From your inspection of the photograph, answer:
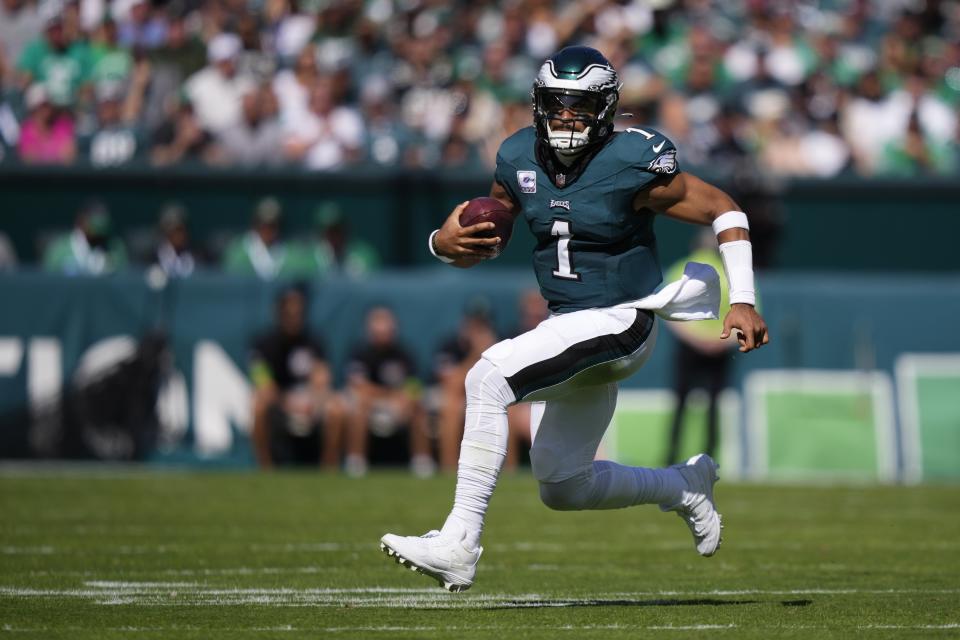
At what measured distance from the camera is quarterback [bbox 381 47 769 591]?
16.2ft

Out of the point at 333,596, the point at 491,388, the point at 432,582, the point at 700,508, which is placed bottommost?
the point at 432,582

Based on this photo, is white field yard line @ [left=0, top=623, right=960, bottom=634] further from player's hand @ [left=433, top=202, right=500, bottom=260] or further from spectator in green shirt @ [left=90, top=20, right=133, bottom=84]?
spectator in green shirt @ [left=90, top=20, right=133, bottom=84]

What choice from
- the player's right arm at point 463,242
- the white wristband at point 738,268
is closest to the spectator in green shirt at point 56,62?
the player's right arm at point 463,242

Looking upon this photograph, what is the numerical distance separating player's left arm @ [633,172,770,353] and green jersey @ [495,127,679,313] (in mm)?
52

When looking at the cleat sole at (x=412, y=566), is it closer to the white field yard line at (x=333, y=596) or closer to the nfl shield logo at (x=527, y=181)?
the white field yard line at (x=333, y=596)

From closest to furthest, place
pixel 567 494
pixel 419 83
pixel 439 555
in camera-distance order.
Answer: pixel 439 555 → pixel 567 494 → pixel 419 83

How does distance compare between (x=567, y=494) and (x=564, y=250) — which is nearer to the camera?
(x=564, y=250)

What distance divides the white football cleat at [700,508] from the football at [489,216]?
1090 millimetres

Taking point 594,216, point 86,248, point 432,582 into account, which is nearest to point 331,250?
point 86,248

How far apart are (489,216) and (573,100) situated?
0.48 meters

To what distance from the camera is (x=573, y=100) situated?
17.0ft

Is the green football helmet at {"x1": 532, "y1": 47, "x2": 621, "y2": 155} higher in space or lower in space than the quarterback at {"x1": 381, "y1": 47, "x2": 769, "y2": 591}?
higher

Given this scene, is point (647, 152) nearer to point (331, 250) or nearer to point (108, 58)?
point (331, 250)

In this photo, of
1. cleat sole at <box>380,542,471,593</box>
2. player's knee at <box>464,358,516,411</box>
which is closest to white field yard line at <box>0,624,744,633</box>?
cleat sole at <box>380,542,471,593</box>
